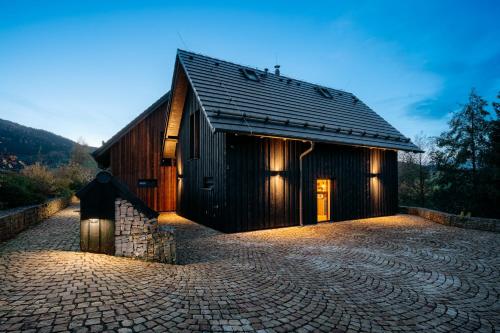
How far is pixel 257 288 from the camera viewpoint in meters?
4.28

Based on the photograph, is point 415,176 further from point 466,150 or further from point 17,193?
point 17,193

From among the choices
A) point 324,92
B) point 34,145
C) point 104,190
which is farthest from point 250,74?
point 34,145

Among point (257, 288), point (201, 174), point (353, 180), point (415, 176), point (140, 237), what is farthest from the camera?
point (415, 176)

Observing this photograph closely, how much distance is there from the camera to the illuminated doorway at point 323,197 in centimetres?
1169

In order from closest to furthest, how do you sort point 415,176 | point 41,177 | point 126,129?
point 41,177, point 126,129, point 415,176

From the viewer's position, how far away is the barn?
9.27m

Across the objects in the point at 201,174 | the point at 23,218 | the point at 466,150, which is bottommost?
the point at 23,218

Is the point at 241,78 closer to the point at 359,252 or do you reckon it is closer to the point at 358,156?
the point at 358,156

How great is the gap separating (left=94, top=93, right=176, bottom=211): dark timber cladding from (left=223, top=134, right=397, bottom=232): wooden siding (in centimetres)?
793

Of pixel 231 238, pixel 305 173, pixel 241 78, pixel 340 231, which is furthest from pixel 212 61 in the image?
pixel 340 231

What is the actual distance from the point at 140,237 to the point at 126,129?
11.2m

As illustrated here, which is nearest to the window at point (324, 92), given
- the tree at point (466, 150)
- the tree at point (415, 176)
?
the tree at point (466, 150)

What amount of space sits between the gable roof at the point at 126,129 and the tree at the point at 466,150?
18553 millimetres

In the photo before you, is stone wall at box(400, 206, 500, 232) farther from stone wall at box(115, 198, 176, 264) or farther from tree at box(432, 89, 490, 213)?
stone wall at box(115, 198, 176, 264)
